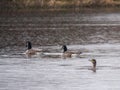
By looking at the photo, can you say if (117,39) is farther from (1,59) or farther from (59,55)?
(1,59)

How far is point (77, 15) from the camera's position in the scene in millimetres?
82312

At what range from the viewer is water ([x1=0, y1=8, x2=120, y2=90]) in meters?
28.4

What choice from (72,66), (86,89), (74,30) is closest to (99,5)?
(74,30)

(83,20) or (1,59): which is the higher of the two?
(1,59)

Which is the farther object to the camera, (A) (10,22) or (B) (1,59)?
(A) (10,22)

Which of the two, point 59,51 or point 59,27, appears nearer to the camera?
point 59,51

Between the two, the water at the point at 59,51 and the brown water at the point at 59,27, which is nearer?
the water at the point at 59,51

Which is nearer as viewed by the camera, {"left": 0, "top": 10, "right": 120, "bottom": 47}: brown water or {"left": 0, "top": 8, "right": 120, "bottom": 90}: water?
{"left": 0, "top": 8, "right": 120, "bottom": 90}: water

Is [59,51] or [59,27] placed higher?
[59,51]

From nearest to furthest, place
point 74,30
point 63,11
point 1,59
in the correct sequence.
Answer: point 1,59 < point 74,30 < point 63,11

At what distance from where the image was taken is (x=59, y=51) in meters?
41.3

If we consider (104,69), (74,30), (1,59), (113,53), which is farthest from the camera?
(74,30)

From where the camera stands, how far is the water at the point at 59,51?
93.2 ft

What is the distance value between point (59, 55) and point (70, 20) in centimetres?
3558
